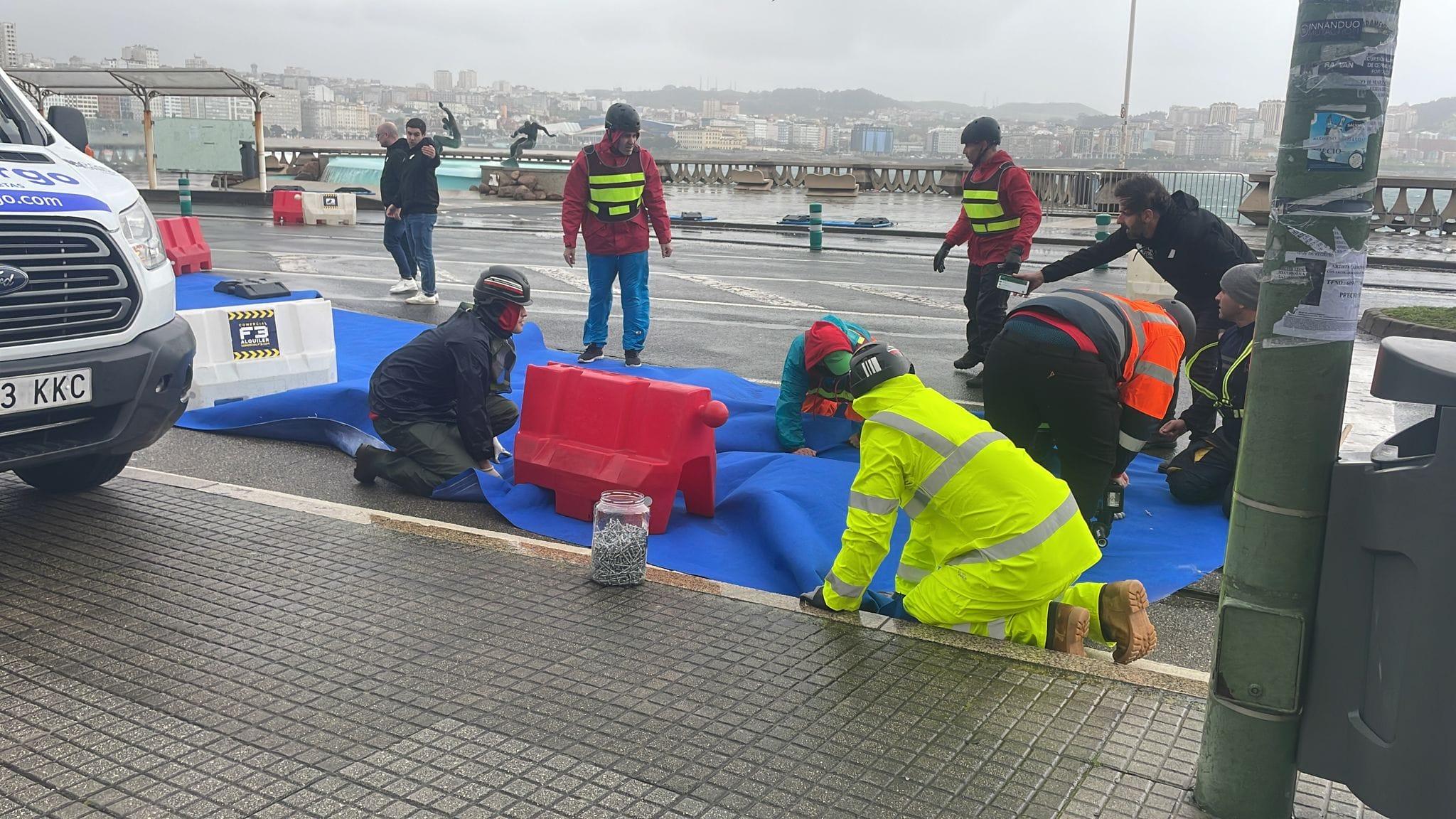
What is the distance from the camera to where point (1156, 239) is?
7434mm

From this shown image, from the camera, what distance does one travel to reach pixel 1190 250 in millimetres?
→ 7355

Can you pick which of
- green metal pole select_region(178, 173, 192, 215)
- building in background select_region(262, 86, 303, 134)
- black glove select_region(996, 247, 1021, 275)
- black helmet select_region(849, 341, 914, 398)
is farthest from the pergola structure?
building in background select_region(262, 86, 303, 134)

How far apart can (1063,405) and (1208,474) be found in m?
1.57

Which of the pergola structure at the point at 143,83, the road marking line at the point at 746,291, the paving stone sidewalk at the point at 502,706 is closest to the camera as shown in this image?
the paving stone sidewalk at the point at 502,706

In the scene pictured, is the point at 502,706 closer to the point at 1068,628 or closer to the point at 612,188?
the point at 1068,628

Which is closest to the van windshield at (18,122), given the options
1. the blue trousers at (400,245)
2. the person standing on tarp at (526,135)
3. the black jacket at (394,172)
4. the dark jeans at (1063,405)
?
the dark jeans at (1063,405)

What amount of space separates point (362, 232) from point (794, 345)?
18.1m

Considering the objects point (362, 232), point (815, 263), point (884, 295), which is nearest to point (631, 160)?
point (884, 295)

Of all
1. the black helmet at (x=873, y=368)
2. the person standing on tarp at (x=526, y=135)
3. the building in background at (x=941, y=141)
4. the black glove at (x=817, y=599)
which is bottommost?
the black glove at (x=817, y=599)

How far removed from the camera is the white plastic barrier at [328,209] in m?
25.0

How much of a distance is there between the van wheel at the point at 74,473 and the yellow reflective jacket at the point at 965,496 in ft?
12.4

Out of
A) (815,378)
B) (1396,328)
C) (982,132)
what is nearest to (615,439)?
(815,378)

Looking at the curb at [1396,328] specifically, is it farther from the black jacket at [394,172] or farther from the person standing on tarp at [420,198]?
the black jacket at [394,172]

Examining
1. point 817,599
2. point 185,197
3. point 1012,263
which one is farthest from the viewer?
point 185,197
